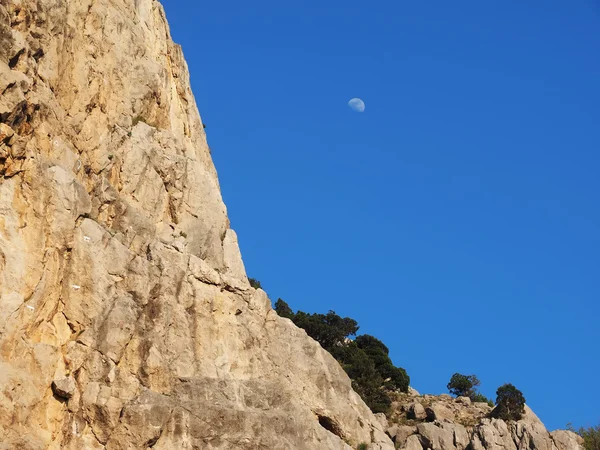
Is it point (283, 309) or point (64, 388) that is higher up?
point (283, 309)

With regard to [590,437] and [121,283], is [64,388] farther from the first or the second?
[590,437]

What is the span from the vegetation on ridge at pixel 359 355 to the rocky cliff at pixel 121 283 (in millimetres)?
21535

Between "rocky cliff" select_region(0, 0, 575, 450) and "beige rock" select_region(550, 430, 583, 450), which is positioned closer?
"rocky cliff" select_region(0, 0, 575, 450)

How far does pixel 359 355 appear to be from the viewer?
93.1 meters

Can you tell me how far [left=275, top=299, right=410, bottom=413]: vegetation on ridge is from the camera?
80875 millimetres

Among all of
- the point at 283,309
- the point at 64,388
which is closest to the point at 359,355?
the point at 283,309

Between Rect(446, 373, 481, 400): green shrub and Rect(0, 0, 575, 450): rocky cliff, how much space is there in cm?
5001

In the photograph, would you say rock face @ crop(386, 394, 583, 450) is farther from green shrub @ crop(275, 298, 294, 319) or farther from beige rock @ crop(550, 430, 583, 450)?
green shrub @ crop(275, 298, 294, 319)

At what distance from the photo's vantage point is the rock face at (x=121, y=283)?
4306 centimetres

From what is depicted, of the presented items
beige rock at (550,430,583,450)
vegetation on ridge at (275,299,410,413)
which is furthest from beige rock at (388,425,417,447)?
beige rock at (550,430,583,450)

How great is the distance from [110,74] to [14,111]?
12585 mm

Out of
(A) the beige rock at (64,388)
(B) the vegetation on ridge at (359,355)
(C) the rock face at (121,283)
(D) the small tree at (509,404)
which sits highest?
(B) the vegetation on ridge at (359,355)

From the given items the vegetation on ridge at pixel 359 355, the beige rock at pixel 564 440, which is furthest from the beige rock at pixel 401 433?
the beige rock at pixel 564 440

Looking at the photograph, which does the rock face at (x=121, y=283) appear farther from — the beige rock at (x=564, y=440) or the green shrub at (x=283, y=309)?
the green shrub at (x=283, y=309)
